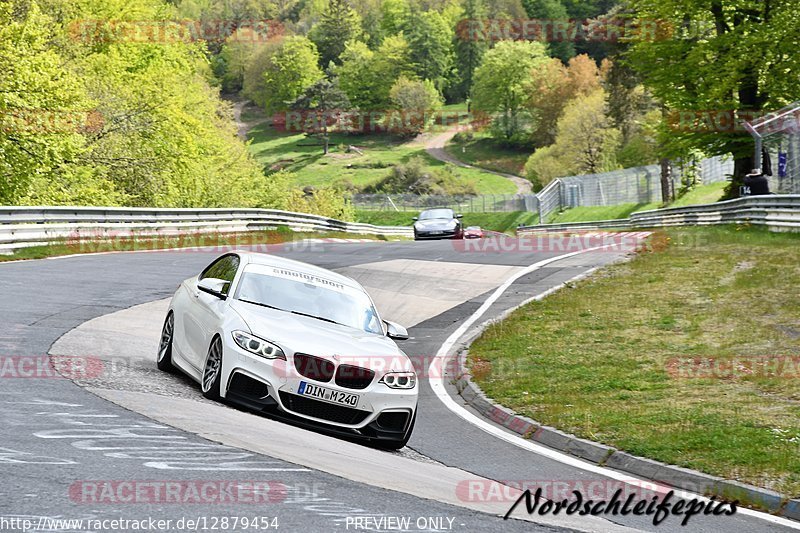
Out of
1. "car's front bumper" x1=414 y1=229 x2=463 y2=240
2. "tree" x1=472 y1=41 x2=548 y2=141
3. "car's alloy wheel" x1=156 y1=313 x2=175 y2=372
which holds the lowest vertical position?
"car's front bumper" x1=414 y1=229 x2=463 y2=240

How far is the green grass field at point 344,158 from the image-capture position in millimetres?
129712

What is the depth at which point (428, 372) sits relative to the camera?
50.5ft

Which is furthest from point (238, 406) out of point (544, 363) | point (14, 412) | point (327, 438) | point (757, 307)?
point (757, 307)

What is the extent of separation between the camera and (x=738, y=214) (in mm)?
33781

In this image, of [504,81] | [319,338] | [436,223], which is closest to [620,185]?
[436,223]

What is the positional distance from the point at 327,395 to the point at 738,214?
27.3m

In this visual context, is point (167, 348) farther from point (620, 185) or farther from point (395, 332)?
point (620, 185)

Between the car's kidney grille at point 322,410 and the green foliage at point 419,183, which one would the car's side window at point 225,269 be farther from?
the green foliage at point 419,183

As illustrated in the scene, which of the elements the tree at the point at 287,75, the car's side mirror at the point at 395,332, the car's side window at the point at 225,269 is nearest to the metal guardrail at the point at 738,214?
the car's side mirror at the point at 395,332

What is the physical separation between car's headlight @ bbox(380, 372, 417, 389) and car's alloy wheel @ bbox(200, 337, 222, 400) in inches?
59.0

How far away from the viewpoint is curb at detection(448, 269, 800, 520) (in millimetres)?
8312

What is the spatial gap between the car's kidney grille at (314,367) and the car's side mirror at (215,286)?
4.68ft

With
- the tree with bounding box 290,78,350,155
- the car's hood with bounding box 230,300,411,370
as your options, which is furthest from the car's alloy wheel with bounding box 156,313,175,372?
the tree with bounding box 290,78,350,155

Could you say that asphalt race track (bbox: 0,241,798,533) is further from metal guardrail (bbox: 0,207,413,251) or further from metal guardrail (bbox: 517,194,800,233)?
metal guardrail (bbox: 517,194,800,233)
